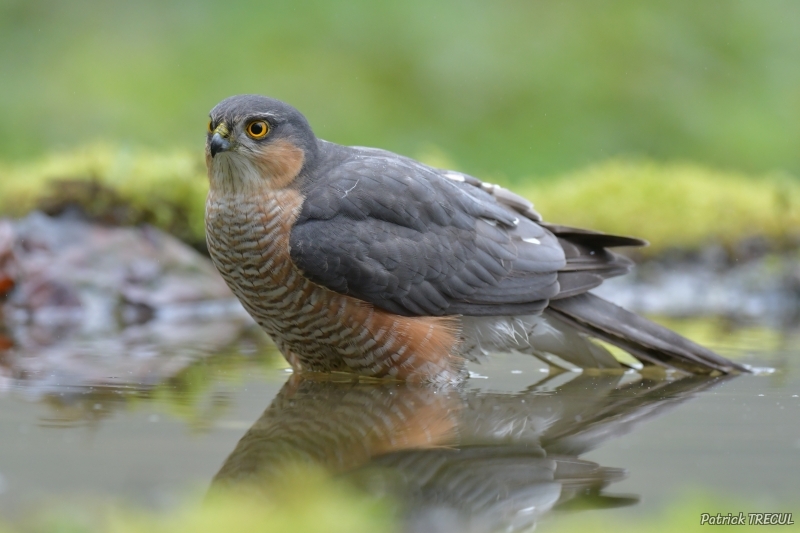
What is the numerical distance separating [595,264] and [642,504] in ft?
7.67

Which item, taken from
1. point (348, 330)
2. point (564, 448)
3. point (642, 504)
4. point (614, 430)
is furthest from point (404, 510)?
point (348, 330)

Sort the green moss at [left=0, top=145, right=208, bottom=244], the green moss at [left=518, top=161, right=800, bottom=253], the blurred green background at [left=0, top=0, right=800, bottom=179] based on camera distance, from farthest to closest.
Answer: the blurred green background at [left=0, top=0, right=800, bottom=179] < the green moss at [left=518, top=161, right=800, bottom=253] < the green moss at [left=0, top=145, right=208, bottom=244]

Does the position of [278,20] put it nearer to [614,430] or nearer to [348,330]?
[348,330]

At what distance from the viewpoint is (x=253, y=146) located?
440cm

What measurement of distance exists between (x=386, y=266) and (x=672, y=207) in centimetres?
370

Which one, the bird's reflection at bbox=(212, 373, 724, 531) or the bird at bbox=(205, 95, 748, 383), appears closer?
the bird's reflection at bbox=(212, 373, 724, 531)

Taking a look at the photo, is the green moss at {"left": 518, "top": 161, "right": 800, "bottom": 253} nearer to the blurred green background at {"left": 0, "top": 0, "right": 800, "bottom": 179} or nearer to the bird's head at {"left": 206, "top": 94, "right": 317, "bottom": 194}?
the blurred green background at {"left": 0, "top": 0, "right": 800, "bottom": 179}

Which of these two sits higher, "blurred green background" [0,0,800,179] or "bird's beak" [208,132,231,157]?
"blurred green background" [0,0,800,179]

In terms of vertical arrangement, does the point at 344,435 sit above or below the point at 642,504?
above

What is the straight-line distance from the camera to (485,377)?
459 cm

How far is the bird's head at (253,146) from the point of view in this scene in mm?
4375

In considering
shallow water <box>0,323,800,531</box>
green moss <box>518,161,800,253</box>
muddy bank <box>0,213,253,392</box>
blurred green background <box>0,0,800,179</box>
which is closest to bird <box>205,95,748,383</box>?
shallow water <box>0,323,800,531</box>

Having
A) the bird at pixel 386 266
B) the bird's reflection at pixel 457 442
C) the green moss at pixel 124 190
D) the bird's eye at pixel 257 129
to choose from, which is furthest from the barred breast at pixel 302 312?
the green moss at pixel 124 190

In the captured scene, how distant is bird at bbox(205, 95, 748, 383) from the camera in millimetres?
4277
